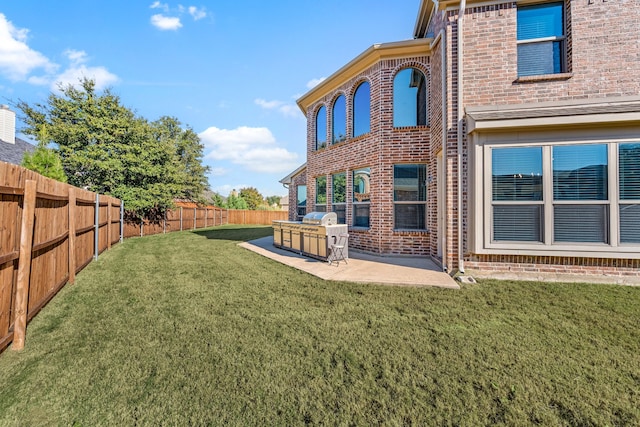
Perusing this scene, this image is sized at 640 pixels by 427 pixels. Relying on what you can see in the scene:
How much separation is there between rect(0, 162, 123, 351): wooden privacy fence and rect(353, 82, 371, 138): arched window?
763 centimetres

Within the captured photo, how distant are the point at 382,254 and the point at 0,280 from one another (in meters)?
7.22

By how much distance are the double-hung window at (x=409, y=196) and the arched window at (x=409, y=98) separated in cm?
137

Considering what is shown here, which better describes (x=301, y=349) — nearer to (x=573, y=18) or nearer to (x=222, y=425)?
(x=222, y=425)

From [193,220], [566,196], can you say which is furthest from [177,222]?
[566,196]

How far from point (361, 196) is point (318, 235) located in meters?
2.31

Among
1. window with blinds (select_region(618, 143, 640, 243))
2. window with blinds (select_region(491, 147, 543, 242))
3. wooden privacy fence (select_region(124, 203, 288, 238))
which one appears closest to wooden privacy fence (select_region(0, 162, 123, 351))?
window with blinds (select_region(491, 147, 543, 242))

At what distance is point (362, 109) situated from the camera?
8859 mm

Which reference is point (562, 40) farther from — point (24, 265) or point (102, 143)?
point (102, 143)

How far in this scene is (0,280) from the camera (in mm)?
2729

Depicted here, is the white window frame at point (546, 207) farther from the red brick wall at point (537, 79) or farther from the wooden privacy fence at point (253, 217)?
the wooden privacy fence at point (253, 217)

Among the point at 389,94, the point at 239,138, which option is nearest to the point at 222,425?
Result: the point at 389,94

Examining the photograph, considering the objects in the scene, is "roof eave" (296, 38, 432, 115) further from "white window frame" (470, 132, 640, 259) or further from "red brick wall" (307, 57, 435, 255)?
"white window frame" (470, 132, 640, 259)

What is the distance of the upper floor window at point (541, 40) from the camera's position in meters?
5.56

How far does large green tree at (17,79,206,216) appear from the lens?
12.5 metres
